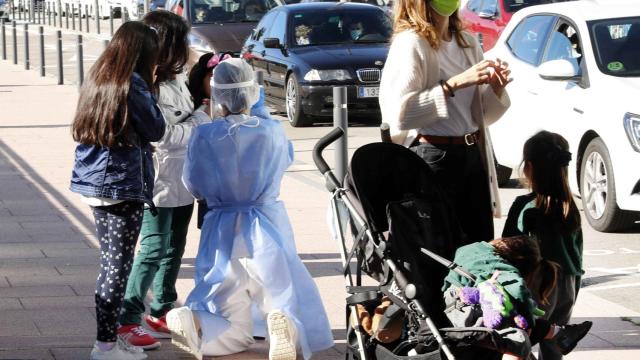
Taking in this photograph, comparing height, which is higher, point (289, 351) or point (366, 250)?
point (366, 250)

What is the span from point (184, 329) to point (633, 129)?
464 centimetres

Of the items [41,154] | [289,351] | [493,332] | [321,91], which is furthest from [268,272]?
[321,91]

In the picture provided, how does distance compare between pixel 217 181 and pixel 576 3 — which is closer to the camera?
pixel 217 181

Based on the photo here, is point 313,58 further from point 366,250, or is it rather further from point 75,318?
point 366,250

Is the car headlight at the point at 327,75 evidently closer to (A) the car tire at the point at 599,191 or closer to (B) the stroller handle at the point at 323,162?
(A) the car tire at the point at 599,191

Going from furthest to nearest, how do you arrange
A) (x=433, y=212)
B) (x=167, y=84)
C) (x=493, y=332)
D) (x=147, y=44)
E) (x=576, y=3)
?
(x=576, y=3) < (x=167, y=84) < (x=147, y=44) < (x=433, y=212) < (x=493, y=332)

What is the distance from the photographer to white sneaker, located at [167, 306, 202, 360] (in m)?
6.53

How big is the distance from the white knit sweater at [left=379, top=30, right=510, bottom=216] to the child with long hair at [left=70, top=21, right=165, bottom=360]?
1.14m

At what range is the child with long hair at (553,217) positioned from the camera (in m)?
5.66

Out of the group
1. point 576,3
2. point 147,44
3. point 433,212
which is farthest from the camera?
point 576,3

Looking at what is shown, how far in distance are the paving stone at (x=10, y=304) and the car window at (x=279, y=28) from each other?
10.9 m

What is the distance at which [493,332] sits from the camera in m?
5.05

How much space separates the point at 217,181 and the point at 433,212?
1.55 meters

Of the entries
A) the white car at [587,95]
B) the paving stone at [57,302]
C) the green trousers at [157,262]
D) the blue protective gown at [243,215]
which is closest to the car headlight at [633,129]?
the white car at [587,95]
